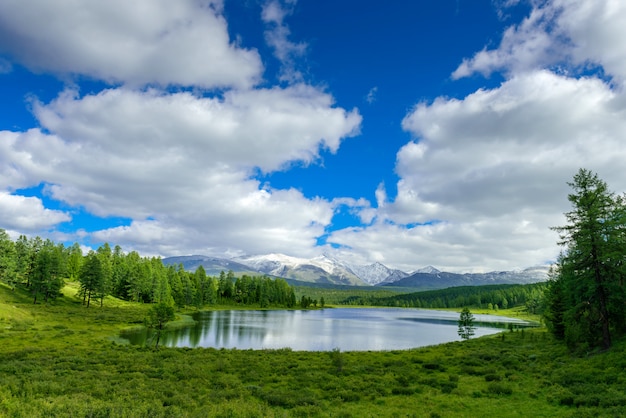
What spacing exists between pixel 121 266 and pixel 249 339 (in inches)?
3628

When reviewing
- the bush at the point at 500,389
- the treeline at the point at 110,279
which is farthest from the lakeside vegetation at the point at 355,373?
the treeline at the point at 110,279

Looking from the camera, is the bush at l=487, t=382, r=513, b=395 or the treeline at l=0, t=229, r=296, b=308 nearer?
the bush at l=487, t=382, r=513, b=395

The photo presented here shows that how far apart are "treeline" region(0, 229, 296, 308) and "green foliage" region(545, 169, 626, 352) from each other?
9684 centimetres

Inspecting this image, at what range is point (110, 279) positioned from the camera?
123 m

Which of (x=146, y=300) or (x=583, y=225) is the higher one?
(x=583, y=225)

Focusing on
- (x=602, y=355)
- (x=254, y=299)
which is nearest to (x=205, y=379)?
(x=602, y=355)

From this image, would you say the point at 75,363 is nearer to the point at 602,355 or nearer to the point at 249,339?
the point at 249,339

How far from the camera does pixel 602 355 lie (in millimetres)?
33594

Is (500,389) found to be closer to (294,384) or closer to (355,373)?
(355,373)

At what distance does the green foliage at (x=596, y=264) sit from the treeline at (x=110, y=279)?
96842 mm

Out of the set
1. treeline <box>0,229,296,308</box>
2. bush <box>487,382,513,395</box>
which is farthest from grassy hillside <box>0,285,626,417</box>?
treeline <box>0,229,296,308</box>

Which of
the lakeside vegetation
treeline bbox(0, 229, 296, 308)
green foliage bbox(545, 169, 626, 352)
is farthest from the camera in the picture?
treeline bbox(0, 229, 296, 308)

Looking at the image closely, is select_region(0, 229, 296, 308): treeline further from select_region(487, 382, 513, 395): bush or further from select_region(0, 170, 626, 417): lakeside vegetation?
select_region(487, 382, 513, 395): bush

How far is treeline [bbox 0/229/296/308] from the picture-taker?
94.9 m
